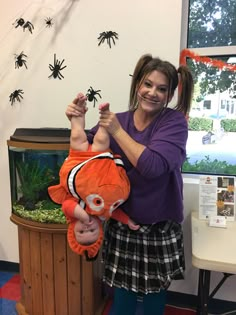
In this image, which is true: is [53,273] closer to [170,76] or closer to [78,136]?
[78,136]

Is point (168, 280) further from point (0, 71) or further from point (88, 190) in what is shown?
point (0, 71)

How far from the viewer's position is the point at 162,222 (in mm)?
1107

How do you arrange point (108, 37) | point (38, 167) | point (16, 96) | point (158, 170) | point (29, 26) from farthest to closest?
1. point (16, 96)
2. point (29, 26)
3. point (108, 37)
4. point (38, 167)
5. point (158, 170)

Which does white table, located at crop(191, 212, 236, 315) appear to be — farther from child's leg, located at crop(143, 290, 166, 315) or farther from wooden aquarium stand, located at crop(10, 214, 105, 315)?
wooden aquarium stand, located at crop(10, 214, 105, 315)

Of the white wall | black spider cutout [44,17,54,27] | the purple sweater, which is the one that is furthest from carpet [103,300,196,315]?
black spider cutout [44,17,54,27]

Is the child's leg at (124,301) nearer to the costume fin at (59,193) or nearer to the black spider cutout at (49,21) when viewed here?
the costume fin at (59,193)

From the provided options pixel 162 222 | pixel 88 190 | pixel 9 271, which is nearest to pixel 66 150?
pixel 88 190

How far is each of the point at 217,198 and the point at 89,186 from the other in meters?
0.86

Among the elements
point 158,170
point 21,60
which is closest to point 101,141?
point 158,170

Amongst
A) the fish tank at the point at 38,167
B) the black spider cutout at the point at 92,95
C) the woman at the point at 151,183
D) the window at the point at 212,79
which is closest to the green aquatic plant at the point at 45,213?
the fish tank at the point at 38,167

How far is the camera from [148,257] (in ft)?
3.65

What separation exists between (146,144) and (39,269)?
3.26ft

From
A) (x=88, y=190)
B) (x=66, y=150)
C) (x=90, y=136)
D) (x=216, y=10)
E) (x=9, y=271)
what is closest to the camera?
(x=88, y=190)

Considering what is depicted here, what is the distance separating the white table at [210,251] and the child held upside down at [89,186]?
0.29 metres
